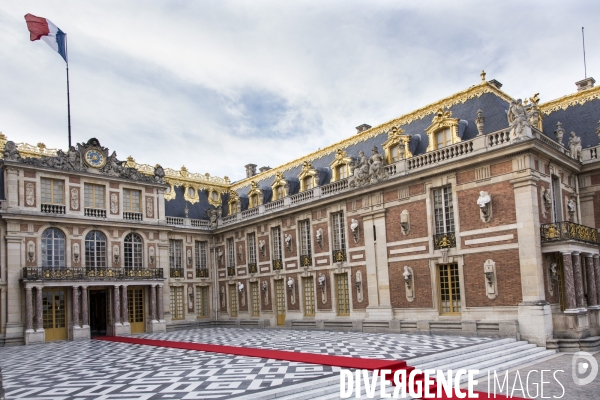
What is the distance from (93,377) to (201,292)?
2006 centimetres

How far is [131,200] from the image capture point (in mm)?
31422

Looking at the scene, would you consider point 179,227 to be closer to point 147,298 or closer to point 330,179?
point 147,298

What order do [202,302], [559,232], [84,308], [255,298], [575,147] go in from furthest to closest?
[202,302], [255,298], [84,308], [575,147], [559,232]

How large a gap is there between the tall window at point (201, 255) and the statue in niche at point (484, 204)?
64.7ft

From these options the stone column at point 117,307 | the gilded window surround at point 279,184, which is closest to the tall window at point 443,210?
the gilded window surround at point 279,184

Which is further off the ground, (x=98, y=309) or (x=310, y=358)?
(x=98, y=309)

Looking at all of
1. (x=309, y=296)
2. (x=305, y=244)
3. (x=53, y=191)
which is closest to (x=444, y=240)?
(x=305, y=244)

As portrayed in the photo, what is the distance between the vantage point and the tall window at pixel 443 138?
21.9 m

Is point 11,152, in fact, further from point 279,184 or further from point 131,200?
point 279,184

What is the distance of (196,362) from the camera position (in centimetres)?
1584

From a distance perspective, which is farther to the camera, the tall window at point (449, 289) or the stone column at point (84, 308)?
the stone column at point (84, 308)

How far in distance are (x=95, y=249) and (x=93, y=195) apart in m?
2.96

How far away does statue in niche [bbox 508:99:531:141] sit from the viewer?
61.3ft

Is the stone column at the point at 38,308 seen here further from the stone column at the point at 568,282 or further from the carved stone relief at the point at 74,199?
the stone column at the point at 568,282
